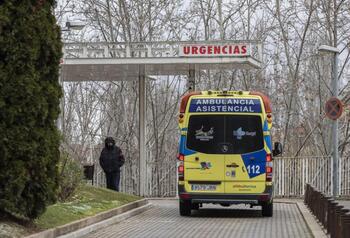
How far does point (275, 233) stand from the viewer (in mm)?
14070

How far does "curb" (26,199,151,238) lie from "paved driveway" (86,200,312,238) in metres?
0.18

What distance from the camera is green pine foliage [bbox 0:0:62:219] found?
11.0 m

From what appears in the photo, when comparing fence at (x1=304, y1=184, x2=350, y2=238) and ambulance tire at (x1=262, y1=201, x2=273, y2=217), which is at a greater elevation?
fence at (x1=304, y1=184, x2=350, y2=238)

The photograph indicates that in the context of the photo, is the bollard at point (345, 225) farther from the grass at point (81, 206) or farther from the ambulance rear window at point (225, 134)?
the ambulance rear window at point (225, 134)

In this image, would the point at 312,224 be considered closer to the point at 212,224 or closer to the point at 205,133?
the point at 212,224

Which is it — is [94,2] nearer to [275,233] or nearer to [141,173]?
[141,173]

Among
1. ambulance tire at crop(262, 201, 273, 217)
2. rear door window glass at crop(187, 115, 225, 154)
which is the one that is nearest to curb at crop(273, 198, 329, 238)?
ambulance tire at crop(262, 201, 273, 217)

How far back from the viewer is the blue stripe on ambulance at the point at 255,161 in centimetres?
1712

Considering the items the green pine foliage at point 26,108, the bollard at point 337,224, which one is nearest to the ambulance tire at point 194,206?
the green pine foliage at point 26,108

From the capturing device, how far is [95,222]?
14.7 metres

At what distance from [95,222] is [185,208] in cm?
386

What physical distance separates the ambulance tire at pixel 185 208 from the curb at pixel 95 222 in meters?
1.25

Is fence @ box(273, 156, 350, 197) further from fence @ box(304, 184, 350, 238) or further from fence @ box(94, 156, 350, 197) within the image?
fence @ box(304, 184, 350, 238)

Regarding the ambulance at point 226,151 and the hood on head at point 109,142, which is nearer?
the ambulance at point 226,151
